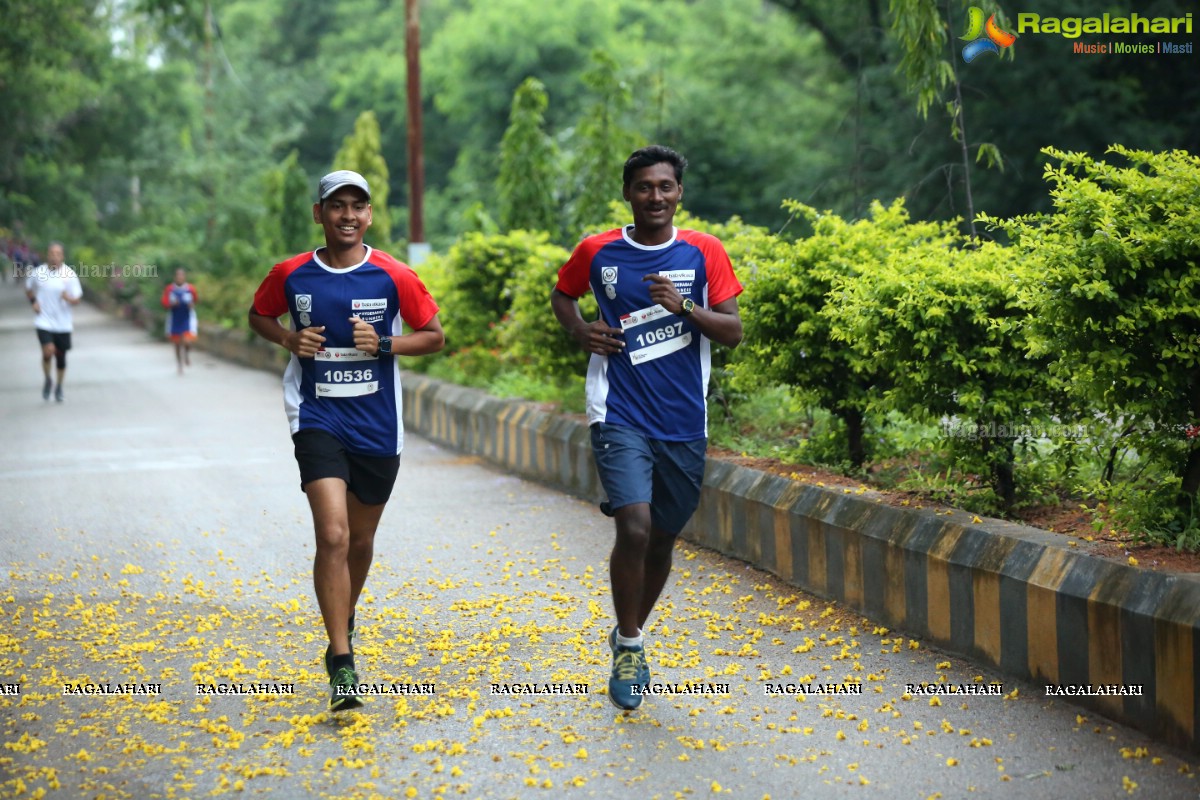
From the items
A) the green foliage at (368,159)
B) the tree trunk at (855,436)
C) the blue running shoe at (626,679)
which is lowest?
the blue running shoe at (626,679)

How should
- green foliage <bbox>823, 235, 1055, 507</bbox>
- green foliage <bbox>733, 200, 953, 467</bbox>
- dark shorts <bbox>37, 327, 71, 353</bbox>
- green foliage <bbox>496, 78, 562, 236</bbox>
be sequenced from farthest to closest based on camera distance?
green foliage <bbox>496, 78, 562, 236</bbox>
dark shorts <bbox>37, 327, 71, 353</bbox>
green foliage <bbox>733, 200, 953, 467</bbox>
green foliage <bbox>823, 235, 1055, 507</bbox>

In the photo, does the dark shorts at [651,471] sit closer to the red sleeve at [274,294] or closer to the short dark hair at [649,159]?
the short dark hair at [649,159]

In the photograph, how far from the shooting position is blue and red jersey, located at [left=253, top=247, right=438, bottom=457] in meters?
Answer: 5.75

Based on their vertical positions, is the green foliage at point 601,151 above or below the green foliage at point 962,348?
above

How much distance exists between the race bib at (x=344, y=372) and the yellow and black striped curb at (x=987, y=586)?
249 centimetres

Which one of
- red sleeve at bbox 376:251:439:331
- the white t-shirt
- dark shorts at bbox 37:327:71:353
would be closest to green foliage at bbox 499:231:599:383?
red sleeve at bbox 376:251:439:331

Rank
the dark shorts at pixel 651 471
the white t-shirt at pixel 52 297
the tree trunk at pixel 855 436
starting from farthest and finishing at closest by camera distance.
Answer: the white t-shirt at pixel 52 297 < the tree trunk at pixel 855 436 < the dark shorts at pixel 651 471

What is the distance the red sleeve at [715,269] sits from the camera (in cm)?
580

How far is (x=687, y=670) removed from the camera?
6273 mm

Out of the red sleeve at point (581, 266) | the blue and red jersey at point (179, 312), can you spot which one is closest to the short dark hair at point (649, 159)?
the red sleeve at point (581, 266)

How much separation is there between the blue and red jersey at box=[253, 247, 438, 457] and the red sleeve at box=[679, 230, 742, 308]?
1.08 meters

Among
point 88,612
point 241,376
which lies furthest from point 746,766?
point 241,376

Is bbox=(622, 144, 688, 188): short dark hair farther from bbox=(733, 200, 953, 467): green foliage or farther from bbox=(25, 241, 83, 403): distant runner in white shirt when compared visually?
bbox=(25, 241, 83, 403): distant runner in white shirt

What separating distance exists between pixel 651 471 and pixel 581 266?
2.73 ft
